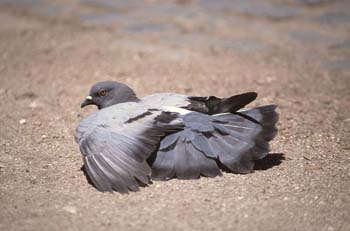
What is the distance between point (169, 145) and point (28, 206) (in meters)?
1.08

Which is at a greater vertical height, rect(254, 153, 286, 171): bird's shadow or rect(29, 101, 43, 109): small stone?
rect(254, 153, 286, 171): bird's shadow

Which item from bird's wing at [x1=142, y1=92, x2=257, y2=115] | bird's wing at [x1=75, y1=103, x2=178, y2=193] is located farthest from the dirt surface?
bird's wing at [x1=142, y1=92, x2=257, y2=115]

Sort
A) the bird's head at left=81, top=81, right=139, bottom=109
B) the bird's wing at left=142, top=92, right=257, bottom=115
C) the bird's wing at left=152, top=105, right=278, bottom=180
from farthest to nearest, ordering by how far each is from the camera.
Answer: the bird's head at left=81, top=81, right=139, bottom=109
the bird's wing at left=142, top=92, right=257, bottom=115
the bird's wing at left=152, top=105, right=278, bottom=180

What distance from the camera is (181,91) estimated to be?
23.2 feet

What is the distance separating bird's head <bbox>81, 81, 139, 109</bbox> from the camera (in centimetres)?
545

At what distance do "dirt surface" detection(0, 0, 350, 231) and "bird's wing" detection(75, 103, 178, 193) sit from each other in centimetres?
12

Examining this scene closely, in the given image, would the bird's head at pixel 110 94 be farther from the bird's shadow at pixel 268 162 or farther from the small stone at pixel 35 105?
the small stone at pixel 35 105

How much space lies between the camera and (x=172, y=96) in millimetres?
5188

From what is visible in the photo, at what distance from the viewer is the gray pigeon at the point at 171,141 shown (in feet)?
14.8

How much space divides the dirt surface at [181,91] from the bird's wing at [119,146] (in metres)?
0.12

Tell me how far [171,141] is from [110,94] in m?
1.02

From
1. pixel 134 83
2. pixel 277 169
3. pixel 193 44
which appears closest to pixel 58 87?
pixel 134 83

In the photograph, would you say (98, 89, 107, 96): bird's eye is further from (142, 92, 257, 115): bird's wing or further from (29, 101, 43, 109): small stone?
(29, 101, 43, 109): small stone

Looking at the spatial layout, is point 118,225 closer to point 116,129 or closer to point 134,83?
point 116,129
